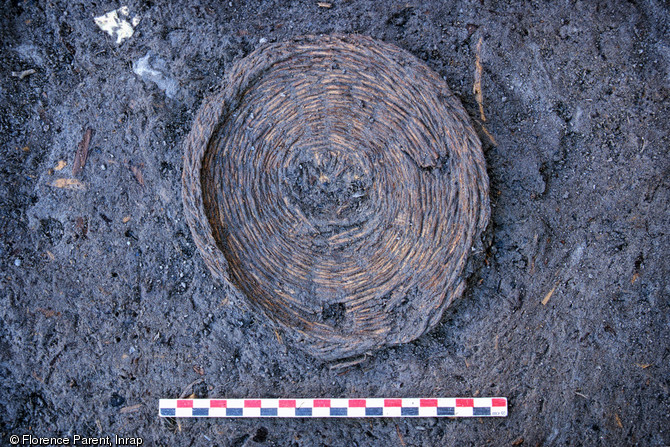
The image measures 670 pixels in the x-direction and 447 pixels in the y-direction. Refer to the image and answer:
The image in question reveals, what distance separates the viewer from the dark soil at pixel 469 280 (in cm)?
215

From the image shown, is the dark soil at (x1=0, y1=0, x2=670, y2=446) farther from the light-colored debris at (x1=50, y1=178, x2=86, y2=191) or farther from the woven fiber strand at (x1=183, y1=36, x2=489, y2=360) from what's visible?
the woven fiber strand at (x1=183, y1=36, x2=489, y2=360)

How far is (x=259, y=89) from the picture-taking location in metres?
2.03

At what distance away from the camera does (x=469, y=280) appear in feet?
6.84

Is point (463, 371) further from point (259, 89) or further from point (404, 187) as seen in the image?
point (259, 89)

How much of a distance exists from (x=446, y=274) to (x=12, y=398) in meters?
2.12

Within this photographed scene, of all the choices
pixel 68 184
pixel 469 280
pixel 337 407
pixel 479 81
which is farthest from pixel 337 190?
pixel 68 184

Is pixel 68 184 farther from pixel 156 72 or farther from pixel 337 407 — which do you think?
pixel 337 407

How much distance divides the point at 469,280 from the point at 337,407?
83cm

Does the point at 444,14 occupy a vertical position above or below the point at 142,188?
above

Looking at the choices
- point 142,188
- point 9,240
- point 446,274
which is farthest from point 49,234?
point 446,274

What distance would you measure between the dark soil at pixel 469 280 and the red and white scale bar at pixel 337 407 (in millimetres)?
43

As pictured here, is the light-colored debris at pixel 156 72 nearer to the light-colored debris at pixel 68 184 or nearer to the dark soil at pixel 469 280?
the dark soil at pixel 469 280

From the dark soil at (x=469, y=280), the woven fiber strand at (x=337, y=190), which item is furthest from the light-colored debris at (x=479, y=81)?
the woven fiber strand at (x=337, y=190)

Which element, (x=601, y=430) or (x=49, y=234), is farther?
(x=49, y=234)
